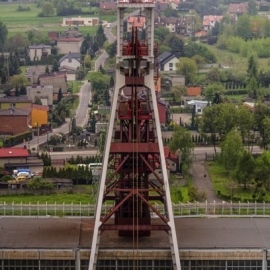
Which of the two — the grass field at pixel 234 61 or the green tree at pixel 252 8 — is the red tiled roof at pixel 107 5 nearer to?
the green tree at pixel 252 8

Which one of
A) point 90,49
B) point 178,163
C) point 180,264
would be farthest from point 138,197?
point 90,49

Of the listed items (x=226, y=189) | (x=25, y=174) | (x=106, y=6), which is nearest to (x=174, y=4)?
(x=106, y=6)

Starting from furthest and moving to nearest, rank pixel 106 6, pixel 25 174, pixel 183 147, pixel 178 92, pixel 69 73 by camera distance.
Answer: pixel 106 6, pixel 69 73, pixel 178 92, pixel 183 147, pixel 25 174

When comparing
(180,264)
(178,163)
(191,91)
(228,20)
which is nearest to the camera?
(180,264)

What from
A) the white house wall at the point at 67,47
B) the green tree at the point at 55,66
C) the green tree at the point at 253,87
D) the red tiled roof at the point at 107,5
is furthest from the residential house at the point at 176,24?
the green tree at the point at 253,87

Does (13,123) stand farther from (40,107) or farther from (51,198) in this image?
(51,198)

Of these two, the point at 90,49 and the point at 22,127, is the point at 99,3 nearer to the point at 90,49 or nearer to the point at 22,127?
the point at 90,49
